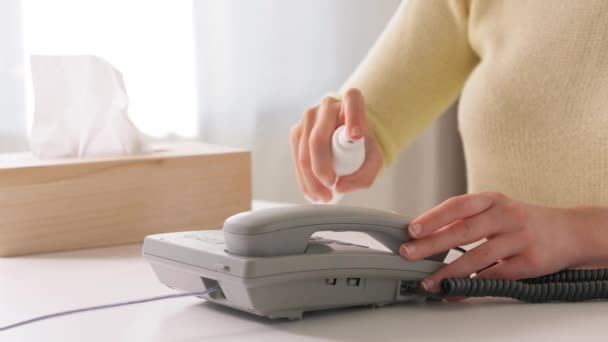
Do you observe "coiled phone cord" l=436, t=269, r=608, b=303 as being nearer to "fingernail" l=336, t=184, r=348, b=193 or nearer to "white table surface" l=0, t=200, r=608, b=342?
"white table surface" l=0, t=200, r=608, b=342

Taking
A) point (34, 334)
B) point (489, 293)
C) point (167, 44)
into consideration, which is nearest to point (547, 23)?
point (489, 293)

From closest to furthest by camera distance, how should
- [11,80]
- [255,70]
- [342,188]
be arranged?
[342,188] < [11,80] < [255,70]

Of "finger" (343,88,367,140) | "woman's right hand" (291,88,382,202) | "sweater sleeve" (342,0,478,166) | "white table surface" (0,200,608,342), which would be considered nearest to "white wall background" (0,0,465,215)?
"sweater sleeve" (342,0,478,166)

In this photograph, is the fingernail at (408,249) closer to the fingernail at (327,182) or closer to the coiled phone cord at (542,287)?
the coiled phone cord at (542,287)

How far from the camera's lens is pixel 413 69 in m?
1.31

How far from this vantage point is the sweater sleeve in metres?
1.28

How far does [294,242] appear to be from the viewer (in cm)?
64

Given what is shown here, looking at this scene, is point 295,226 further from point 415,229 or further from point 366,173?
point 366,173

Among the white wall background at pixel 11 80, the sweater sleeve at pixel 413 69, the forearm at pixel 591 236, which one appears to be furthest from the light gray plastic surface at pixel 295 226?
the white wall background at pixel 11 80

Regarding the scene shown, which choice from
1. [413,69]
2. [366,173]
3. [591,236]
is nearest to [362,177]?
[366,173]

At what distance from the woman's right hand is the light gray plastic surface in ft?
0.96

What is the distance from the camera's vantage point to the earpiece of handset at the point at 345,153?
1.02m

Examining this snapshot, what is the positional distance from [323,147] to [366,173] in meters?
0.11

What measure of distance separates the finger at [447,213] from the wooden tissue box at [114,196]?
0.45 meters
